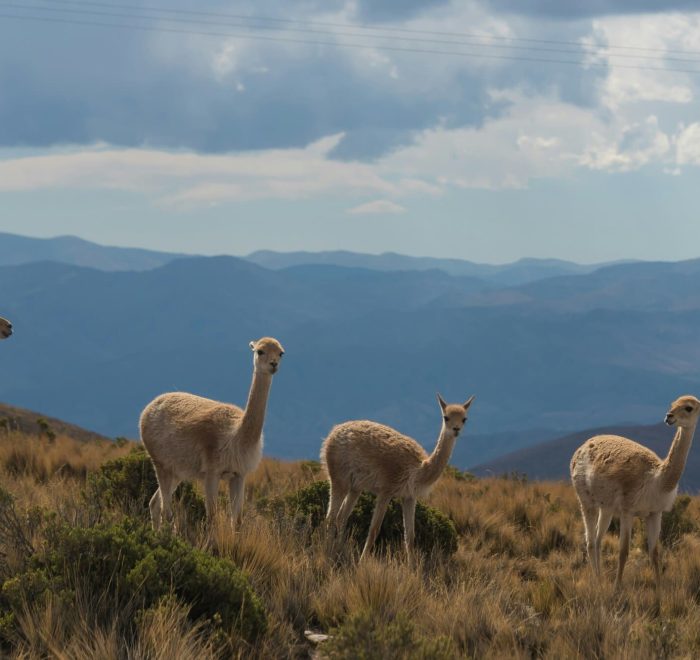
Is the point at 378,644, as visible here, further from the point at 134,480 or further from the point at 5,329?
the point at 134,480

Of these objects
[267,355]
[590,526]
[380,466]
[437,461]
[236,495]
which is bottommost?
[590,526]

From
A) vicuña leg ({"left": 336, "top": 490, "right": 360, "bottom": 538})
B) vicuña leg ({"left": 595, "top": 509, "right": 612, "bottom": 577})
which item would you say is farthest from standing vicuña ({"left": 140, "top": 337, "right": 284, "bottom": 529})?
vicuña leg ({"left": 595, "top": 509, "right": 612, "bottom": 577})

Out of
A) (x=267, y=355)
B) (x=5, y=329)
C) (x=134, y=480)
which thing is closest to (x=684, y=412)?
(x=267, y=355)

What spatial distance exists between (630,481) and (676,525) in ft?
12.4

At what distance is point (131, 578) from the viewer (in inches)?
248

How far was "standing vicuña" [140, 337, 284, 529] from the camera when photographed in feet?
31.0

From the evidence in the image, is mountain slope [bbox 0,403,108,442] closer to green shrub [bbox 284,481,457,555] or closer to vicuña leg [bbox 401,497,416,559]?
green shrub [bbox 284,481,457,555]

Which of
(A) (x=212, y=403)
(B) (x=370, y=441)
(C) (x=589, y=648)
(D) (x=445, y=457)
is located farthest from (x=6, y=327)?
(C) (x=589, y=648)

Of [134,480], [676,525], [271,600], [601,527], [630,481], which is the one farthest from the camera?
[676,525]

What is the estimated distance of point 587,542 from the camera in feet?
34.7

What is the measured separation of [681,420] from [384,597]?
3890mm

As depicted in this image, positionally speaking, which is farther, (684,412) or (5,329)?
(684,412)

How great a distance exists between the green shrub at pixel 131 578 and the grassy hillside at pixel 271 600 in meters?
0.01

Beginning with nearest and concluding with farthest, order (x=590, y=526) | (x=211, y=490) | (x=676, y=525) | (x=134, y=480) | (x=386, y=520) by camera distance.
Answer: (x=211, y=490) < (x=590, y=526) < (x=386, y=520) < (x=134, y=480) < (x=676, y=525)
